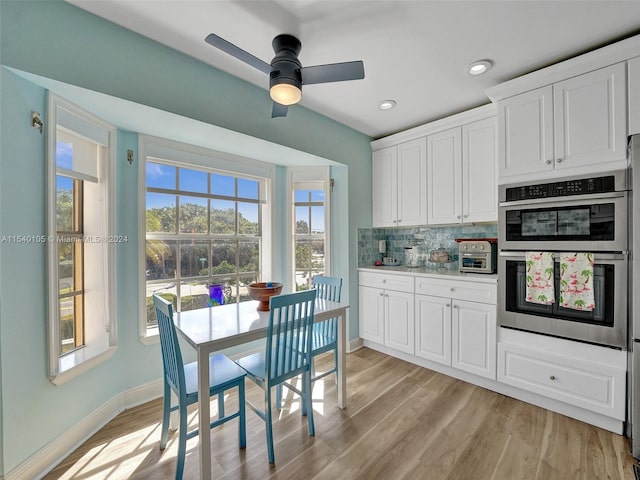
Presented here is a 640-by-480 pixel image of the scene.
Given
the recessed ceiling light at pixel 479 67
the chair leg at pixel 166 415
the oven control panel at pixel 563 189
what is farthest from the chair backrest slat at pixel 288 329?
the recessed ceiling light at pixel 479 67

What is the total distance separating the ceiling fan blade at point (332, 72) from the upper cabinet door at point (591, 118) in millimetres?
1636

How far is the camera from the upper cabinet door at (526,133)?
2139 mm

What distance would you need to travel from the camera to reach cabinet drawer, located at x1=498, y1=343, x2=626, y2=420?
Answer: 186 cm

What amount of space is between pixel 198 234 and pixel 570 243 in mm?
3111

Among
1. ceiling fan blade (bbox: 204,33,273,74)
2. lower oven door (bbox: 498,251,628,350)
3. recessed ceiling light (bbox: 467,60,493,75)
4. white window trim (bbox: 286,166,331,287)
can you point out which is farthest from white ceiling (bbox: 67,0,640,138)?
lower oven door (bbox: 498,251,628,350)

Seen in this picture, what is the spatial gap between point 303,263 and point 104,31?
260 centimetres

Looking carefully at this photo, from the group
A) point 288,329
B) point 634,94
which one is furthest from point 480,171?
point 288,329

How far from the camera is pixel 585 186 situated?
6.46ft

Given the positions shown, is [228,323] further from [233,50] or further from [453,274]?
[453,274]

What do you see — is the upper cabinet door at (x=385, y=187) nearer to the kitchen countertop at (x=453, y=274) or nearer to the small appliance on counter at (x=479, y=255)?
the kitchen countertop at (x=453, y=274)

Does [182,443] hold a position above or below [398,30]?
below

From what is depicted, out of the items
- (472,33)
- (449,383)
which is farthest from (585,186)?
(449,383)

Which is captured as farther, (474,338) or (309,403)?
(474,338)

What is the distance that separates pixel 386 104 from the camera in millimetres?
2746
